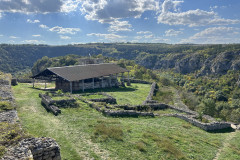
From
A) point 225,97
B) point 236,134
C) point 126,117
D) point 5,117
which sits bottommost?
point 225,97

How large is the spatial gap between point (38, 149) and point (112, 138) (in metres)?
5.62

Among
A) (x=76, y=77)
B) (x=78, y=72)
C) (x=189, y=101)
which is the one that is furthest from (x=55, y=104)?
(x=189, y=101)

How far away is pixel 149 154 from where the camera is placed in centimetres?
1209

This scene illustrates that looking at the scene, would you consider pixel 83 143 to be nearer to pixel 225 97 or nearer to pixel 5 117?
pixel 5 117

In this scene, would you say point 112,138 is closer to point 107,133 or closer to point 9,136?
point 107,133

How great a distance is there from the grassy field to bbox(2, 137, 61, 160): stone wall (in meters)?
1.28

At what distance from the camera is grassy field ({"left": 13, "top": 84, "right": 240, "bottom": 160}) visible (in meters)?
11.7

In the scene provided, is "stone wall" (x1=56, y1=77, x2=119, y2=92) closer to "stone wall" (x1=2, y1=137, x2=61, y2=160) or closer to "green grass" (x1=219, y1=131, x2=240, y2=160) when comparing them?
"stone wall" (x1=2, y1=137, x2=61, y2=160)

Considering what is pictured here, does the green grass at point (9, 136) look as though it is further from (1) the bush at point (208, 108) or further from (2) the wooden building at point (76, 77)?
(1) the bush at point (208, 108)

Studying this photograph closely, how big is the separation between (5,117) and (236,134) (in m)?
22.1

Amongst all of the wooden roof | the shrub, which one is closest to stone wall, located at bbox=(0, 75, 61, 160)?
the shrub

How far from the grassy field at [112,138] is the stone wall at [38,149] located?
128 cm

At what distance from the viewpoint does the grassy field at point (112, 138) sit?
11.7 meters

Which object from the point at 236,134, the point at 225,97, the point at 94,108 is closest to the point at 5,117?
the point at 94,108
